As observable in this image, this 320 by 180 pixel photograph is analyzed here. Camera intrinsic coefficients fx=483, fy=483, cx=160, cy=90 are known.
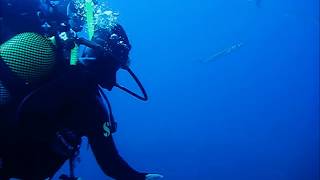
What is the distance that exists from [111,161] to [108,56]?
0.79m

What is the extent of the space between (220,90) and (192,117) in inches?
398

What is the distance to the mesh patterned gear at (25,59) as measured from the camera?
2307 mm

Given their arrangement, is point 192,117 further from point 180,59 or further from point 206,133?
point 180,59

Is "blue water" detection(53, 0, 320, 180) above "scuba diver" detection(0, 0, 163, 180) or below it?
above

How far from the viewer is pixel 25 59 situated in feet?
7.59

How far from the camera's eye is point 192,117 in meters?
42.7

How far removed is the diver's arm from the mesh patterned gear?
0.89 metres

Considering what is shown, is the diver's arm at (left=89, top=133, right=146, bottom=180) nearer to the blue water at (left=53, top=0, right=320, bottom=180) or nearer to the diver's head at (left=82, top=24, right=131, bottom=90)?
the diver's head at (left=82, top=24, right=131, bottom=90)

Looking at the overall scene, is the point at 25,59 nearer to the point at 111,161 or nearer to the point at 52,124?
the point at 52,124

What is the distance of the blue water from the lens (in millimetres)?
30469

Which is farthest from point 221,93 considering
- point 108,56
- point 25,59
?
point 25,59

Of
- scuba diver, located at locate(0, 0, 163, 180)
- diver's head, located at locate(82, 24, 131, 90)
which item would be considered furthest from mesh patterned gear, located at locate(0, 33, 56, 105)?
diver's head, located at locate(82, 24, 131, 90)

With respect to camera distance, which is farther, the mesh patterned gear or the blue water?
the blue water

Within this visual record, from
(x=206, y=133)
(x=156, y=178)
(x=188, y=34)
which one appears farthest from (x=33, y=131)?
(x=188, y=34)
